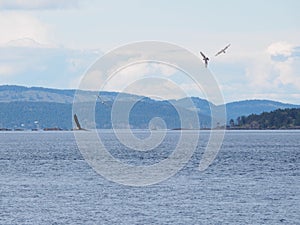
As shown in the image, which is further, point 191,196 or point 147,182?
point 147,182

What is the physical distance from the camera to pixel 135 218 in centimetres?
5381

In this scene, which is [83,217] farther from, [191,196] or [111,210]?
[191,196]

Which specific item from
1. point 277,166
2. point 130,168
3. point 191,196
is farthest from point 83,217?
point 277,166

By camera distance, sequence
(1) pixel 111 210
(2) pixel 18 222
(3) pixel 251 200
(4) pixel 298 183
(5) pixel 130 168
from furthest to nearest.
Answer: (5) pixel 130 168 → (4) pixel 298 183 → (3) pixel 251 200 → (1) pixel 111 210 → (2) pixel 18 222

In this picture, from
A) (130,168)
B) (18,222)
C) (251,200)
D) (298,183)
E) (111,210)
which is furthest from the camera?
(130,168)

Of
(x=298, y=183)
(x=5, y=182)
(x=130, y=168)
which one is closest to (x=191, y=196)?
(x=298, y=183)

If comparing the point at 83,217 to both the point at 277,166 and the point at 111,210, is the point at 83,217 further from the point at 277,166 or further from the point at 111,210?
the point at 277,166

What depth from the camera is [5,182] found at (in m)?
80.5

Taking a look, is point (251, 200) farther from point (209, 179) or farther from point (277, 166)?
point (277, 166)

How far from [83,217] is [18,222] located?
4566 mm

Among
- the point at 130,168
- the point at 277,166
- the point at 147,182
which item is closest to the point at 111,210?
the point at 147,182

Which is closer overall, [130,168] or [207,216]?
[207,216]

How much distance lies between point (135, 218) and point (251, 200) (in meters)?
13.1

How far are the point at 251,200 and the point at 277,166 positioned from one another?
4174 cm
